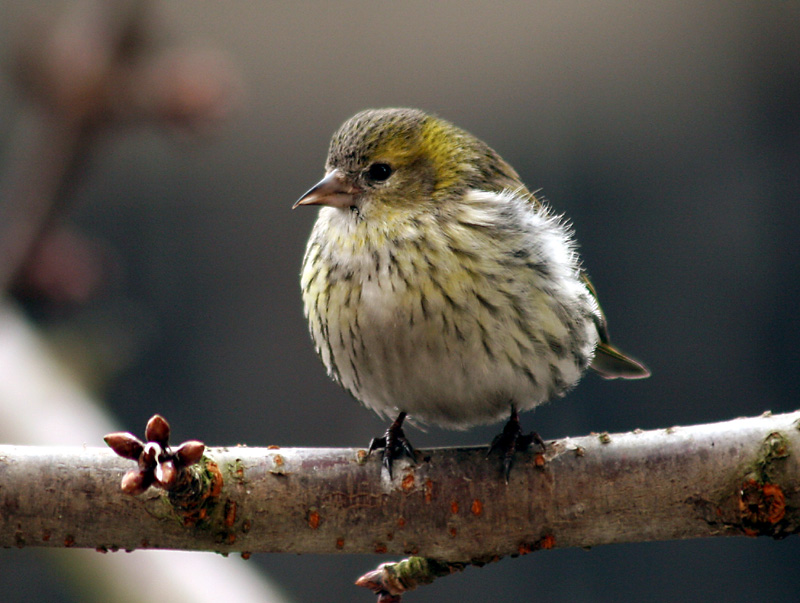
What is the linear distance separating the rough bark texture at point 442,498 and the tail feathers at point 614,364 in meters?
0.60

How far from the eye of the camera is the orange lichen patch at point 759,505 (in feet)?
3.73

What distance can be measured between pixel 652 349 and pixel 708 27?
1278mm

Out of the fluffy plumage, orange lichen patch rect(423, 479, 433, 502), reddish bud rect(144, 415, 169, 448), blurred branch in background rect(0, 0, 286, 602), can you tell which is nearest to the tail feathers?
the fluffy plumage

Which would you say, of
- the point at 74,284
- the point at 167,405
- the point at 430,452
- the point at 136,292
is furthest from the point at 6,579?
the point at 430,452

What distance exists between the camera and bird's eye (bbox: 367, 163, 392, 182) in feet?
5.26

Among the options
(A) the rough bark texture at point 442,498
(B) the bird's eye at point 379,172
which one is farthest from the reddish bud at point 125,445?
(B) the bird's eye at point 379,172

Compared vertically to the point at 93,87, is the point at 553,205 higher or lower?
lower

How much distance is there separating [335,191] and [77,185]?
502mm

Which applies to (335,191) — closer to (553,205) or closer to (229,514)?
(229,514)

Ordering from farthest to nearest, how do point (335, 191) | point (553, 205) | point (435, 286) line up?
point (553, 205) < point (335, 191) < point (435, 286)

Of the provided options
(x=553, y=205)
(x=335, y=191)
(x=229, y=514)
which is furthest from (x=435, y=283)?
(x=553, y=205)

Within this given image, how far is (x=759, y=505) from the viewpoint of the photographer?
1147 millimetres

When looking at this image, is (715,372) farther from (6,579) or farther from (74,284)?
(6,579)

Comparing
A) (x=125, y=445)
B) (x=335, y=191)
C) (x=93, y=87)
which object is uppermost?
(x=93, y=87)
